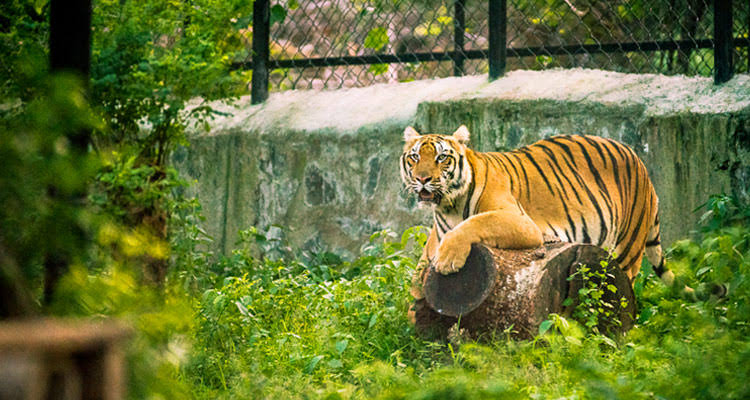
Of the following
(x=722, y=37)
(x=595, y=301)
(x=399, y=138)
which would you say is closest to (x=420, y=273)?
(x=595, y=301)

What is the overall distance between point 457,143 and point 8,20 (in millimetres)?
2978

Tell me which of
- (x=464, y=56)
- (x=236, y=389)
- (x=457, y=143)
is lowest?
(x=236, y=389)

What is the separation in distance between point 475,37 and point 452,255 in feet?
10.2

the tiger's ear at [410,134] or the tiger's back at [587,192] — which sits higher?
the tiger's ear at [410,134]

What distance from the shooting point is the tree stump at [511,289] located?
3.72 meters

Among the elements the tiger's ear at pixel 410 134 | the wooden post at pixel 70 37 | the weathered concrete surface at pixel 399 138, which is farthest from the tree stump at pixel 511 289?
the wooden post at pixel 70 37

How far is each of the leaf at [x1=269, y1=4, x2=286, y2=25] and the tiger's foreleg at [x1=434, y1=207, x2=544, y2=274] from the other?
3.61 meters

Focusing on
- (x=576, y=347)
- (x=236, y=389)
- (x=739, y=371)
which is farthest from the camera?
(x=576, y=347)

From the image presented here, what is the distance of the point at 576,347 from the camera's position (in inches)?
135

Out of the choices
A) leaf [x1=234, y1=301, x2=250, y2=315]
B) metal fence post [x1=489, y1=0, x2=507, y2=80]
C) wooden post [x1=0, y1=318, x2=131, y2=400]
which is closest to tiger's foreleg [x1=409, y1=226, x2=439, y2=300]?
leaf [x1=234, y1=301, x2=250, y2=315]

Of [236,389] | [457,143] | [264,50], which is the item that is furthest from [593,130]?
[236,389]

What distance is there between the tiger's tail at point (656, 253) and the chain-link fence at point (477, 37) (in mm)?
1502

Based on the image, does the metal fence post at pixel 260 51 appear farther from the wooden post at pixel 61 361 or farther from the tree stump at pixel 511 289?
the wooden post at pixel 61 361

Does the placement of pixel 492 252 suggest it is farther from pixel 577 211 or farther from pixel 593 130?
pixel 593 130
